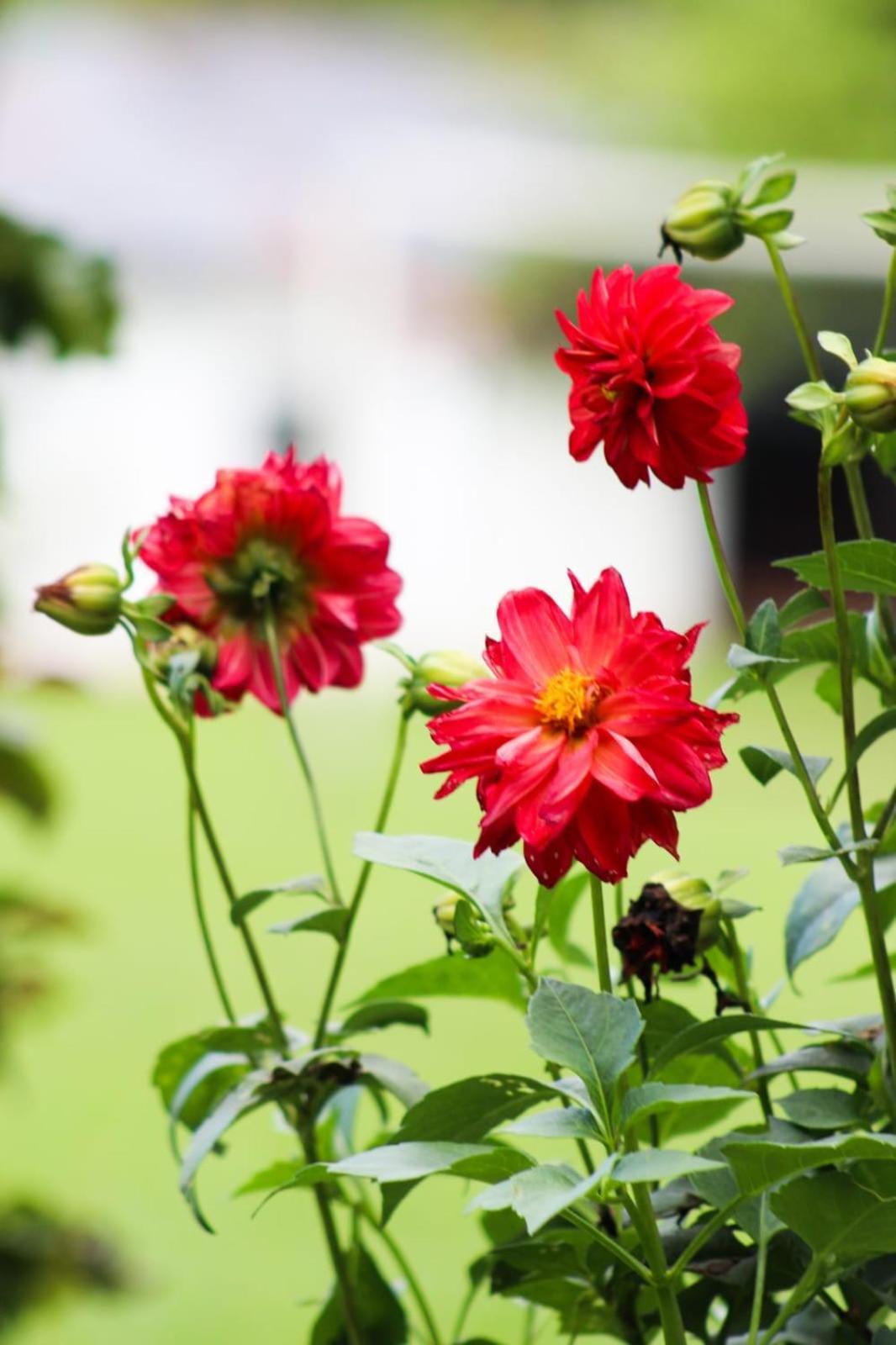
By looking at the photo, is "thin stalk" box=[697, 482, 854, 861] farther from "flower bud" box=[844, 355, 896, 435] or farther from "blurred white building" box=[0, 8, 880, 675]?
"blurred white building" box=[0, 8, 880, 675]

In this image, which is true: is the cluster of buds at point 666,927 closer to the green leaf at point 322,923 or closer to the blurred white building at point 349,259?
the green leaf at point 322,923

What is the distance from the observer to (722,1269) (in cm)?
26

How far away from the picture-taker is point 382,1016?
0.30 m

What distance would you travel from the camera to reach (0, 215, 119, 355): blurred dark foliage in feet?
2.21

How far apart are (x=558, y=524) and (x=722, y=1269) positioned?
18.1ft

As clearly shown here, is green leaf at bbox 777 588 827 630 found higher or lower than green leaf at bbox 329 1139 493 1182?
higher

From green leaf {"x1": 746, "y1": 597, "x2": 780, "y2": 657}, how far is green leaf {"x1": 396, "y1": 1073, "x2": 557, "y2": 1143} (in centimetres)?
7

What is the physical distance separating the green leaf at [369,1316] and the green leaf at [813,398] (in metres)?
0.17

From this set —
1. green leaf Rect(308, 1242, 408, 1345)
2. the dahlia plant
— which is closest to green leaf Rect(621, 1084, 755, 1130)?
the dahlia plant

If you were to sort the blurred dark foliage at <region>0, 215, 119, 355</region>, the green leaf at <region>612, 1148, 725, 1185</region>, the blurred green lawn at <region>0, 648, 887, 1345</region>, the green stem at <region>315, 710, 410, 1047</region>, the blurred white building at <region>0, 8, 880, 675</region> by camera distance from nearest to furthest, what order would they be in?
the green leaf at <region>612, 1148, 725, 1185</region>, the green stem at <region>315, 710, 410, 1047</region>, the blurred dark foliage at <region>0, 215, 119, 355</region>, the blurred green lawn at <region>0, 648, 887, 1345</region>, the blurred white building at <region>0, 8, 880, 675</region>

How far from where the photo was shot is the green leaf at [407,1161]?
0.67 ft

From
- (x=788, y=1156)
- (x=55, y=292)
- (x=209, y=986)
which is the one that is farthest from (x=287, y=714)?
(x=209, y=986)

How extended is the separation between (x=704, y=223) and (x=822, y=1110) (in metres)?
0.14

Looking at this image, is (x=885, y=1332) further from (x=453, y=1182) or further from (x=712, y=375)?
(x=453, y=1182)
